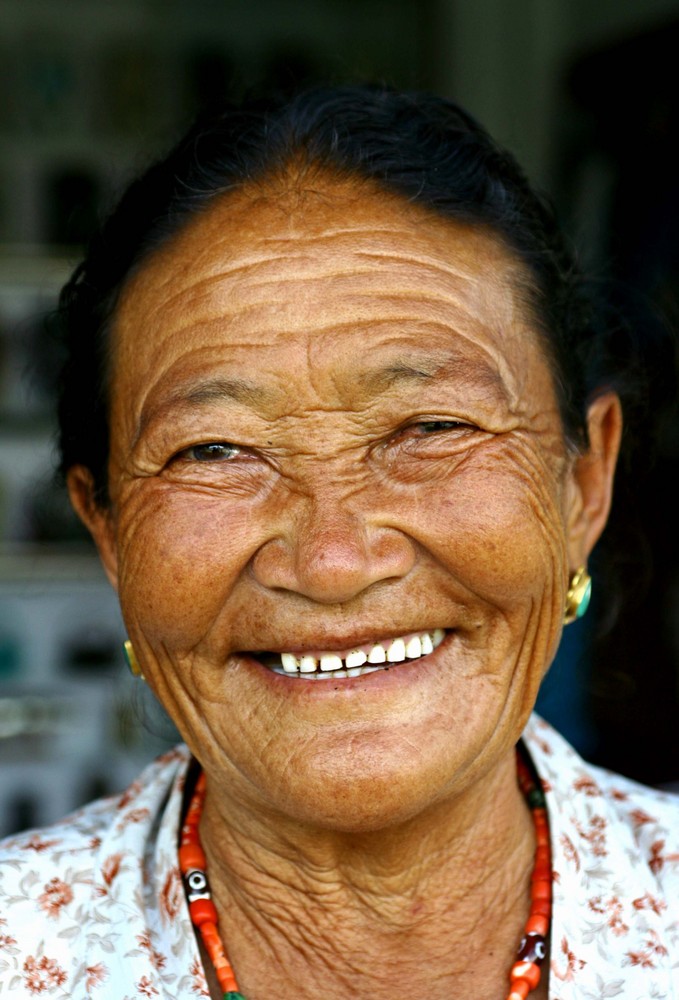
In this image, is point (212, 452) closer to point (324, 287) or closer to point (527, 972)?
point (324, 287)

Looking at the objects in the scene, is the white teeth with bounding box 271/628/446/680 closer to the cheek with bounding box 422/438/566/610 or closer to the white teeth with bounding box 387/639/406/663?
the white teeth with bounding box 387/639/406/663

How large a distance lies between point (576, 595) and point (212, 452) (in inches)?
26.2

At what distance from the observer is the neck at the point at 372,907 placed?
76.3 inches

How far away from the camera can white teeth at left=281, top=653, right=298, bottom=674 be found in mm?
1819

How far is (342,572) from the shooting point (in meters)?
1.71

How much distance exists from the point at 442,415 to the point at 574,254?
621mm

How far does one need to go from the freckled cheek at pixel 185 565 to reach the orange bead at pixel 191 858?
0.43 m

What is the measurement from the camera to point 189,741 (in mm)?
1952

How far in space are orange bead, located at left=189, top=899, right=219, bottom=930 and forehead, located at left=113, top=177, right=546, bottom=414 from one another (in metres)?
0.87

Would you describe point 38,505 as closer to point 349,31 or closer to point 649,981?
point 349,31

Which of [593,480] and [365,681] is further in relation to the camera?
[593,480]

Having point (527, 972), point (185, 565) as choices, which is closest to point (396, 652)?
point (185, 565)

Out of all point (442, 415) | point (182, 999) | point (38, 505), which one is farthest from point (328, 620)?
point (38, 505)

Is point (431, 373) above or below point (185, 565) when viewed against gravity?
above
